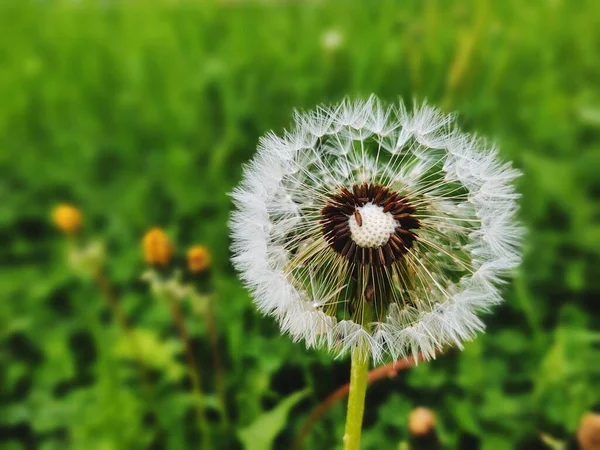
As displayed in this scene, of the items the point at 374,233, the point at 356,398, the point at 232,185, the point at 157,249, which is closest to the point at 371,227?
the point at 374,233

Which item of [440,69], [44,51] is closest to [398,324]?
[440,69]

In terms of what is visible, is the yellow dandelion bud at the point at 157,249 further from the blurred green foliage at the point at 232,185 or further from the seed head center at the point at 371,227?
the seed head center at the point at 371,227

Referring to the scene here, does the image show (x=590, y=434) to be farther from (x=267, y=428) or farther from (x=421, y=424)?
(x=267, y=428)

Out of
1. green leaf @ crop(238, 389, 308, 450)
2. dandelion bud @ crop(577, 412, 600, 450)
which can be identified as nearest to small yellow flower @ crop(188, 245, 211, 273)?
green leaf @ crop(238, 389, 308, 450)

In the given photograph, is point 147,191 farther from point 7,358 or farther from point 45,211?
point 7,358

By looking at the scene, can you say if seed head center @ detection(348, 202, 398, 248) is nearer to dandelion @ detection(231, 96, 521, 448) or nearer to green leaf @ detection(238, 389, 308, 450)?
dandelion @ detection(231, 96, 521, 448)
